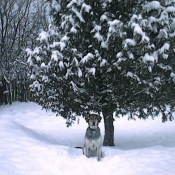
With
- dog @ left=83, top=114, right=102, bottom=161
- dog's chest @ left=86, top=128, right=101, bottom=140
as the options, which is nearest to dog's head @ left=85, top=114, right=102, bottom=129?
dog @ left=83, top=114, right=102, bottom=161

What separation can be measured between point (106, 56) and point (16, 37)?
57.8ft

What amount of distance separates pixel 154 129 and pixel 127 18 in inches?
331

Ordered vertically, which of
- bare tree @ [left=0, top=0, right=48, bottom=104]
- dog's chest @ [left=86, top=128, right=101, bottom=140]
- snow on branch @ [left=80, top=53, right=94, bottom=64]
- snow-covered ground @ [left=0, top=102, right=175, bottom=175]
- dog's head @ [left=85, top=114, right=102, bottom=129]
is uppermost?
bare tree @ [left=0, top=0, right=48, bottom=104]

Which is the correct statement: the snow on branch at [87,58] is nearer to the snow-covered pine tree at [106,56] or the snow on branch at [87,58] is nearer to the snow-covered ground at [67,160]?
the snow-covered pine tree at [106,56]

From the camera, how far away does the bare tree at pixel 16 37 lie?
22.0 m

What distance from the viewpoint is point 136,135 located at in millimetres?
13242

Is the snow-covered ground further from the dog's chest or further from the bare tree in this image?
the bare tree

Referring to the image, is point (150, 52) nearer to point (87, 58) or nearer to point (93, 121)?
point (87, 58)

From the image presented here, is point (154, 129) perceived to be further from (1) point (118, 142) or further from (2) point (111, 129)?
(2) point (111, 129)

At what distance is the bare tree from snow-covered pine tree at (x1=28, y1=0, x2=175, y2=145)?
13.6 metres

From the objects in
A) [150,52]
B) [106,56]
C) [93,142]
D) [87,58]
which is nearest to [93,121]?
[93,142]

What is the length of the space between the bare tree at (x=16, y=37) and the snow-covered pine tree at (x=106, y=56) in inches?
535

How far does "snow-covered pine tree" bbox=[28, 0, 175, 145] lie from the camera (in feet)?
23.6

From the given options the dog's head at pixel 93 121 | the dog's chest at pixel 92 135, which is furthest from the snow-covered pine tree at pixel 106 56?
the dog's chest at pixel 92 135
